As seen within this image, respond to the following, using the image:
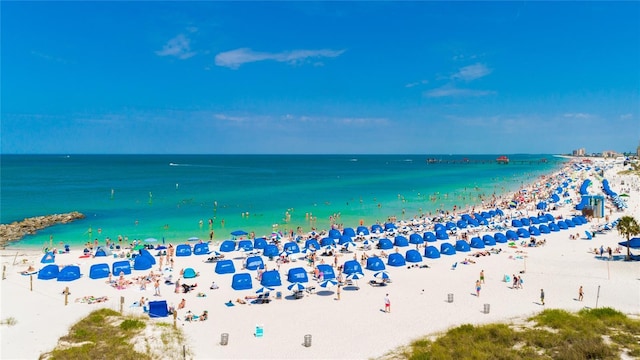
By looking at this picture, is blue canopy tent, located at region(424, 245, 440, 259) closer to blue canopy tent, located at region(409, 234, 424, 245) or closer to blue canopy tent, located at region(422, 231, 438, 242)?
blue canopy tent, located at region(409, 234, 424, 245)

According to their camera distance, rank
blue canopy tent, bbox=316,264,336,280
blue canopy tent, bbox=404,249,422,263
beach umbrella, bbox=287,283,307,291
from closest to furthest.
Result: 1. beach umbrella, bbox=287,283,307,291
2. blue canopy tent, bbox=316,264,336,280
3. blue canopy tent, bbox=404,249,422,263

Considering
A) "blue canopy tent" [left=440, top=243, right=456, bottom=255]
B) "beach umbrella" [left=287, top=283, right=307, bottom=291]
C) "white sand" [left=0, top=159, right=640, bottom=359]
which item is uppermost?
"beach umbrella" [left=287, top=283, right=307, bottom=291]

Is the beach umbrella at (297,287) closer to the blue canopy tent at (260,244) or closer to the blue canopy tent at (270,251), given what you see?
the blue canopy tent at (270,251)

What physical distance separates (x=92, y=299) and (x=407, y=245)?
2145cm

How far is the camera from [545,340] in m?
13.7

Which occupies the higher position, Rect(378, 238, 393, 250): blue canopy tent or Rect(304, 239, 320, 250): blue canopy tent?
Rect(304, 239, 320, 250): blue canopy tent

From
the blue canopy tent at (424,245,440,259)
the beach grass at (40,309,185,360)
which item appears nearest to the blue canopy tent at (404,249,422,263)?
the blue canopy tent at (424,245,440,259)

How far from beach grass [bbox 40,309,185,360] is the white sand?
0.64m

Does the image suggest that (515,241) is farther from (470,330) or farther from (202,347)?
(202,347)

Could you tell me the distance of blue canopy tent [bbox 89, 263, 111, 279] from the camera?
23.8 meters

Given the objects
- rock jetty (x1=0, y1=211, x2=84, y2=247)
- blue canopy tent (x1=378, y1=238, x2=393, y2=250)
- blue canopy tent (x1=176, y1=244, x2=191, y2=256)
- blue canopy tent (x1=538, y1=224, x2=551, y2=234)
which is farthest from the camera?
rock jetty (x1=0, y1=211, x2=84, y2=247)

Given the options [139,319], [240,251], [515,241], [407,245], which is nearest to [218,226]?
[240,251]

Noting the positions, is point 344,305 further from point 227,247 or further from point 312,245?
point 227,247

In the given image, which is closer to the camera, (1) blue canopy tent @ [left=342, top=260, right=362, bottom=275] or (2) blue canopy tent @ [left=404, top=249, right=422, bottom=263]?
(1) blue canopy tent @ [left=342, top=260, right=362, bottom=275]
